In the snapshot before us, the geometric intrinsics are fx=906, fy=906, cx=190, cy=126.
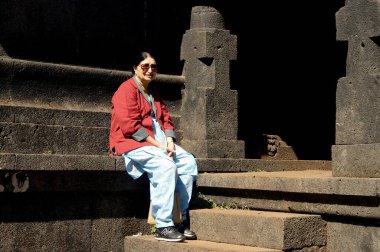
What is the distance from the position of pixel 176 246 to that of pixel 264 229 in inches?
32.2

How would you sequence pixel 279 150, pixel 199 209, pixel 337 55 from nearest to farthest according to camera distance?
pixel 199 209 < pixel 279 150 < pixel 337 55

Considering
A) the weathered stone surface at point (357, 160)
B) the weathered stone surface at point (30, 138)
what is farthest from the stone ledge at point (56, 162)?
the weathered stone surface at point (357, 160)

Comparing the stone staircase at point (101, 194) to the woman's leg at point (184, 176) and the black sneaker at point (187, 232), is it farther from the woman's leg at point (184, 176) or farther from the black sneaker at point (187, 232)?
the woman's leg at point (184, 176)

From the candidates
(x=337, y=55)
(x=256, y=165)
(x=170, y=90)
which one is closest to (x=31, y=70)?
(x=170, y=90)

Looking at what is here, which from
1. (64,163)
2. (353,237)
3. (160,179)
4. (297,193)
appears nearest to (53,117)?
(64,163)

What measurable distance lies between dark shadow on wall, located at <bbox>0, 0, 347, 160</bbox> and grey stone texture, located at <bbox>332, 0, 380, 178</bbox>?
262 centimetres

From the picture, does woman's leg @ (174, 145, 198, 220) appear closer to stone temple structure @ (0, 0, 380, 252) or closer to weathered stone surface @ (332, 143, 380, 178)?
stone temple structure @ (0, 0, 380, 252)

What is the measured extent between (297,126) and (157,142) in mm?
4779

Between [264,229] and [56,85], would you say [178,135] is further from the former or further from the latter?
[264,229]

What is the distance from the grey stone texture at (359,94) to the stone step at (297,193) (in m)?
0.31

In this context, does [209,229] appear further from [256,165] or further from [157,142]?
[256,165]

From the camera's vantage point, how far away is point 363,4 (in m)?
8.25

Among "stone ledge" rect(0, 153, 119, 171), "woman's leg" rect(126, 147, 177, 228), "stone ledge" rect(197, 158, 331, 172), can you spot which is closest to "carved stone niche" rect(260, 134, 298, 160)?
"stone ledge" rect(197, 158, 331, 172)

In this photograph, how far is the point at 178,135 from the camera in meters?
10.5
